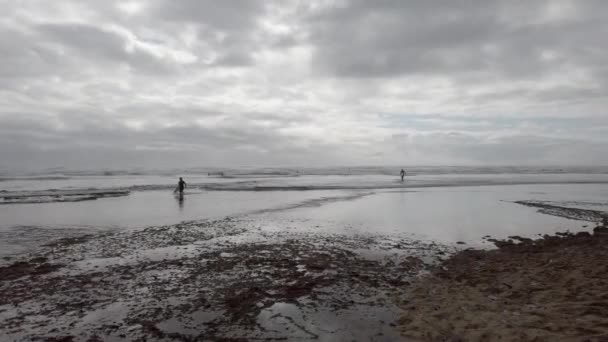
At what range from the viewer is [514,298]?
27.7ft

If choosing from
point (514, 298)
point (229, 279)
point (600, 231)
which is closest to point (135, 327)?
point (229, 279)

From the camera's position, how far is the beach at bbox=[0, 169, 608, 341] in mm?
7703

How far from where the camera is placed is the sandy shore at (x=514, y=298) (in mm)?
6641

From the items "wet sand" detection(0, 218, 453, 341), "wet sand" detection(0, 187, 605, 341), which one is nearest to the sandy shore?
"wet sand" detection(0, 187, 605, 341)

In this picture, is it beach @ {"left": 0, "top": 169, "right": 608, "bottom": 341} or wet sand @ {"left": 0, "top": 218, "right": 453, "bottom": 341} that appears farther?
beach @ {"left": 0, "top": 169, "right": 608, "bottom": 341}

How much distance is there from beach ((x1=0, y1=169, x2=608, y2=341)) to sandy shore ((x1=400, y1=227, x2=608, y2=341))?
4.5 inches

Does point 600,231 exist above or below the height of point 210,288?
above

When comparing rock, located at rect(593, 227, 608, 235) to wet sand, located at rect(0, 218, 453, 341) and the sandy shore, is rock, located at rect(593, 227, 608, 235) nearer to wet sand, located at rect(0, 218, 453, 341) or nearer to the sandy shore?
the sandy shore

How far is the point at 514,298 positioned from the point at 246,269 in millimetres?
7800

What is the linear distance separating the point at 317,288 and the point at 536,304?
17.4ft

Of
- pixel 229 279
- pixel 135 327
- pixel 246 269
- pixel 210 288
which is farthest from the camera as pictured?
pixel 246 269

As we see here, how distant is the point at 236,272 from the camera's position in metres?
11.5

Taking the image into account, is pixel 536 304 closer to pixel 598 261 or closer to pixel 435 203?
pixel 598 261

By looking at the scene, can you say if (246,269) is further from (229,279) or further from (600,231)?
(600,231)
